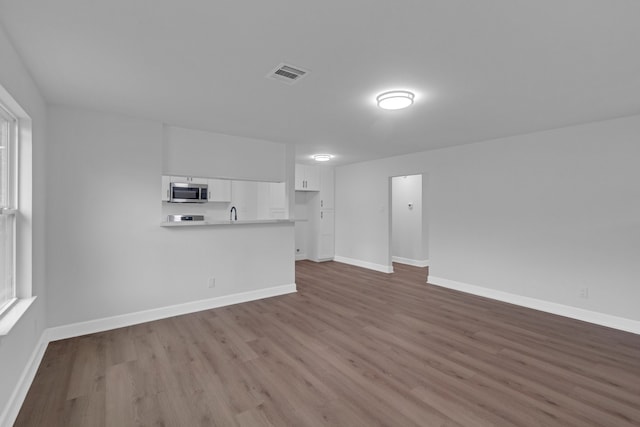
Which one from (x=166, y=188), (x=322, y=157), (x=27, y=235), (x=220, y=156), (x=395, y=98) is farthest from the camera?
(x=322, y=157)

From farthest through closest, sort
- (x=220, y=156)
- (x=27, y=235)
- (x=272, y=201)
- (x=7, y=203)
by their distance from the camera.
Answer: (x=272, y=201) < (x=220, y=156) < (x=27, y=235) < (x=7, y=203)

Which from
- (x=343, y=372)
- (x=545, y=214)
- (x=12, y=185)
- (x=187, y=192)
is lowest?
(x=343, y=372)

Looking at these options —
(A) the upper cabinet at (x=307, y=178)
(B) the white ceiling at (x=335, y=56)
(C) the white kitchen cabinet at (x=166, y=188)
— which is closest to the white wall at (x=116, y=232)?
(B) the white ceiling at (x=335, y=56)

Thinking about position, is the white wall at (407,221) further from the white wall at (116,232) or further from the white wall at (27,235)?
the white wall at (27,235)

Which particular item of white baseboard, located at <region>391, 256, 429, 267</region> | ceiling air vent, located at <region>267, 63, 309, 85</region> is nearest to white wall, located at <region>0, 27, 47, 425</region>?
ceiling air vent, located at <region>267, 63, 309, 85</region>

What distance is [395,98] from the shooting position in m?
2.76

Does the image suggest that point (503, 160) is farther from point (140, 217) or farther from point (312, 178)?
point (140, 217)

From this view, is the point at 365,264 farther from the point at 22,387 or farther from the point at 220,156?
the point at 22,387

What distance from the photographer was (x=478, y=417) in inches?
77.0

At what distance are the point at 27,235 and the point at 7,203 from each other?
0.30 m

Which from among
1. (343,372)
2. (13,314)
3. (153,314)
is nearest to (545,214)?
(343,372)

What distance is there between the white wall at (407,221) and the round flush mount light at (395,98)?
4440mm

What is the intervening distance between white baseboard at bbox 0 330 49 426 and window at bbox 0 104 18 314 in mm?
551

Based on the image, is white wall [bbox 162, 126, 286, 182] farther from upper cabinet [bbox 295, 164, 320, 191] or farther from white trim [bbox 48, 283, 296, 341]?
upper cabinet [bbox 295, 164, 320, 191]
